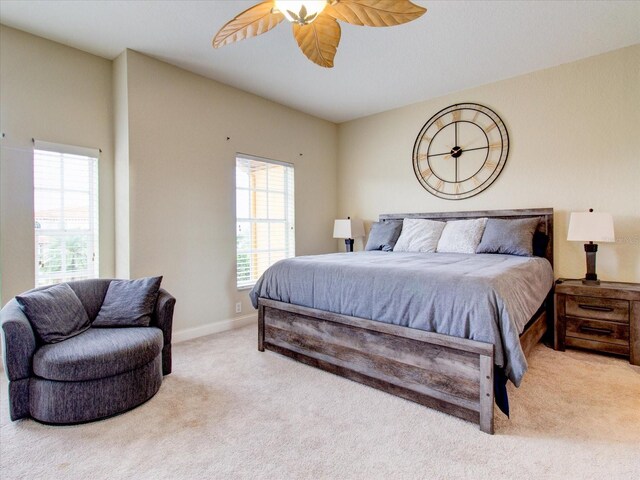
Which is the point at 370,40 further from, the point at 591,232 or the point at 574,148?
the point at 591,232

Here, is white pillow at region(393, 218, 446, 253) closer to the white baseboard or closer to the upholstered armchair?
the white baseboard

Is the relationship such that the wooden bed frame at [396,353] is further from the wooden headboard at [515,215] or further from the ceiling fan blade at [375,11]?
the ceiling fan blade at [375,11]

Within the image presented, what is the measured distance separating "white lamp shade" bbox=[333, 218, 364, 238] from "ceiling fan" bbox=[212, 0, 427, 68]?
269 cm

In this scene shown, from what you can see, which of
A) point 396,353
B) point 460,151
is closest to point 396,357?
point 396,353

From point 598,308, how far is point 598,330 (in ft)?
0.60

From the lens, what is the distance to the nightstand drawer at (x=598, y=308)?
108 inches

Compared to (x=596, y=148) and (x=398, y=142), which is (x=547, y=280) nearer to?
(x=596, y=148)

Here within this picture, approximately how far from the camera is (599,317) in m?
2.83

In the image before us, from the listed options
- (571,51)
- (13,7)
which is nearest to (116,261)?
(13,7)

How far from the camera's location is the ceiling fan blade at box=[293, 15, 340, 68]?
6.05 feet

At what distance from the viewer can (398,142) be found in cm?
455

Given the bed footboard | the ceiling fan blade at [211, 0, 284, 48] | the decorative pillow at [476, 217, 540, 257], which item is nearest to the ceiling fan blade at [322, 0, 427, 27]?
the ceiling fan blade at [211, 0, 284, 48]

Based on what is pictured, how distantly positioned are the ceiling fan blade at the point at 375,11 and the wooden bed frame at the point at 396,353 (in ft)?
5.59

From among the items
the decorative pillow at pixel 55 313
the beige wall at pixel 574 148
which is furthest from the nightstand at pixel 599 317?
A: the decorative pillow at pixel 55 313
